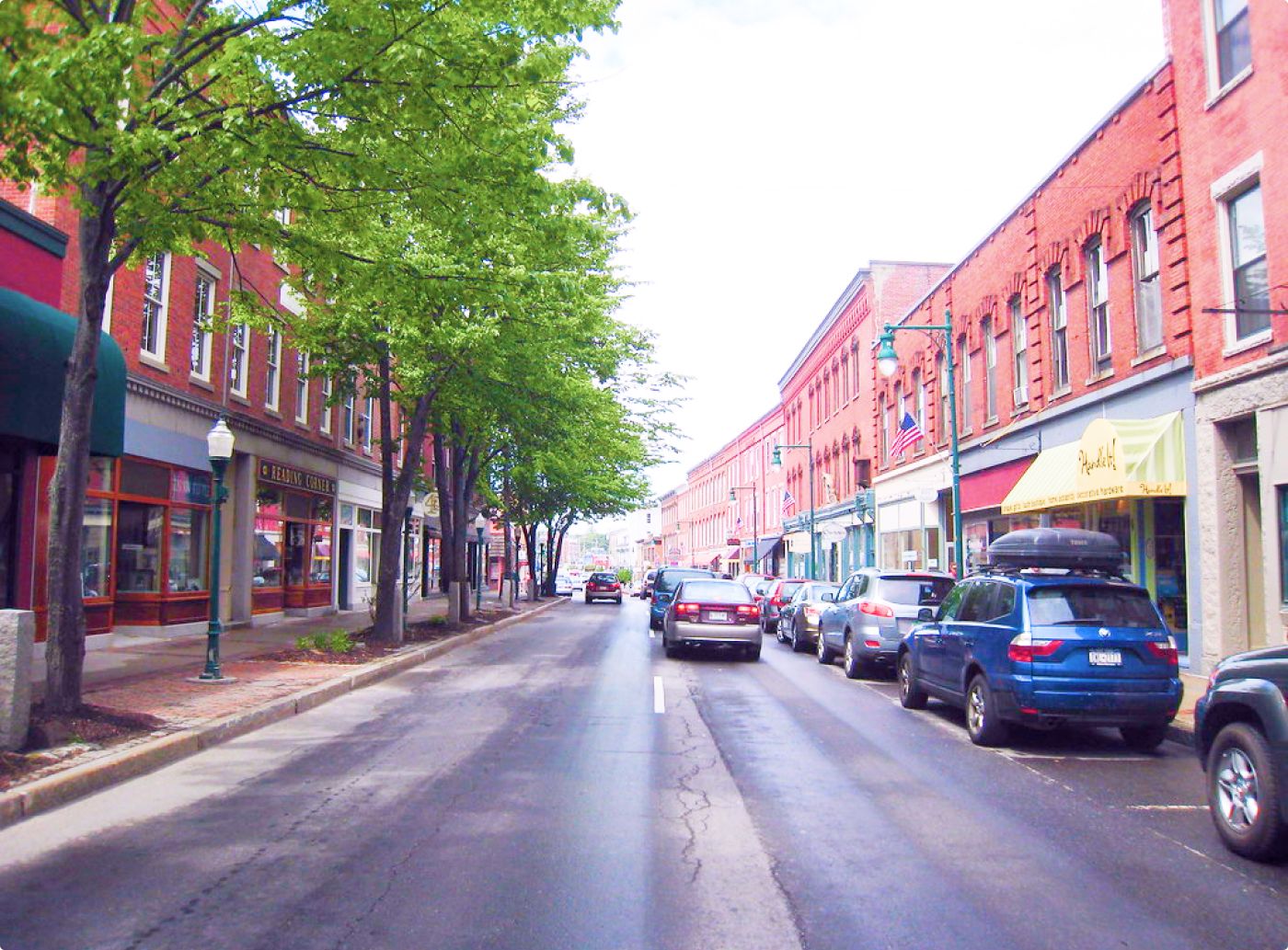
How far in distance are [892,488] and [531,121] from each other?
22.0 m

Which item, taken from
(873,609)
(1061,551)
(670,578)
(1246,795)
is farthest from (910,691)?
(670,578)

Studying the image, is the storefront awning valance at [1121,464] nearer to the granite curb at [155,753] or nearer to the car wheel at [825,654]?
the car wheel at [825,654]

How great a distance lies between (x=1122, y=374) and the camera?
16375 mm

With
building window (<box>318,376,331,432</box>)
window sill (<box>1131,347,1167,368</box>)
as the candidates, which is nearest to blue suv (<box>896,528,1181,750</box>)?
window sill (<box>1131,347,1167,368</box>)

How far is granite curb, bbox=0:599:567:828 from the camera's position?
6.59m

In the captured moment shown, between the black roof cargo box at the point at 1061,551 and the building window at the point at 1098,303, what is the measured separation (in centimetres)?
745

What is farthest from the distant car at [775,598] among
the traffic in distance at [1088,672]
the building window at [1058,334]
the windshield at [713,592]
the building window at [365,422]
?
the building window at [365,422]

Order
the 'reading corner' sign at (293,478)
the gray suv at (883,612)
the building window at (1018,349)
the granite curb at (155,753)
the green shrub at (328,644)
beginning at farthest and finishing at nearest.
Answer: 1. the 'reading corner' sign at (293,478)
2. the building window at (1018,349)
3. the green shrub at (328,644)
4. the gray suv at (883,612)
5. the granite curb at (155,753)

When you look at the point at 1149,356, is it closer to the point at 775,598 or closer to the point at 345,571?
the point at 775,598

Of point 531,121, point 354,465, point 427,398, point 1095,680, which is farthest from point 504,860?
point 354,465

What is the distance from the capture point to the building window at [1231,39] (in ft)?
44.2

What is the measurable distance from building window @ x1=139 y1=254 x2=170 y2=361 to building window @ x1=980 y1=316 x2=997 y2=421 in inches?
691

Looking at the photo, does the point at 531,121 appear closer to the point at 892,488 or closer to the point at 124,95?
the point at 124,95

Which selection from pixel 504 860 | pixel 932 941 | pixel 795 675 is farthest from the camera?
pixel 795 675
